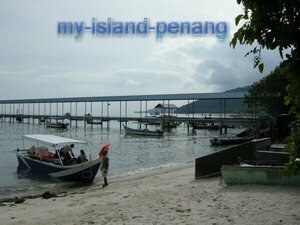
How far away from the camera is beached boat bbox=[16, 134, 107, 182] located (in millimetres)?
17172

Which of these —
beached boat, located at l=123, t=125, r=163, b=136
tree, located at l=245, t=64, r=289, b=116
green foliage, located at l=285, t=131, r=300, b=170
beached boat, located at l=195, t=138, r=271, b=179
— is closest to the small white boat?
beached boat, located at l=123, t=125, r=163, b=136

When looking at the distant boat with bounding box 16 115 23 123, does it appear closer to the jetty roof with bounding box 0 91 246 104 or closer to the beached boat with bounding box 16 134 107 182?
the jetty roof with bounding box 0 91 246 104

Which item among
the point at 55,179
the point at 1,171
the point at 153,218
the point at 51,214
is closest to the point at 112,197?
the point at 51,214

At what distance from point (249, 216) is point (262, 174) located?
299cm

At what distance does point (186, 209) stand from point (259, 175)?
2.91 m

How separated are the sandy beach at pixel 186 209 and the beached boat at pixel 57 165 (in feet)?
20.3

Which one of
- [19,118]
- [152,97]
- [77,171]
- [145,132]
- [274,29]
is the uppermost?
[152,97]

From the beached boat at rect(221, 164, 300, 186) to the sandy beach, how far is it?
274mm

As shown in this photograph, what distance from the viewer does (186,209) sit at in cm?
794

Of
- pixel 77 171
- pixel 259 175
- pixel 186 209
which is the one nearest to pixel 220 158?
pixel 259 175

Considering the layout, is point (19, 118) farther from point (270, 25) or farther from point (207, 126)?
point (270, 25)

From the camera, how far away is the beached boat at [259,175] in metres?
9.31

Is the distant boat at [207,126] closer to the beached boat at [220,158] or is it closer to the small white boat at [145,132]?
the small white boat at [145,132]

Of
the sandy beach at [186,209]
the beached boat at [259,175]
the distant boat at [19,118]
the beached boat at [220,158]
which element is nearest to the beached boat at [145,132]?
the beached boat at [220,158]
